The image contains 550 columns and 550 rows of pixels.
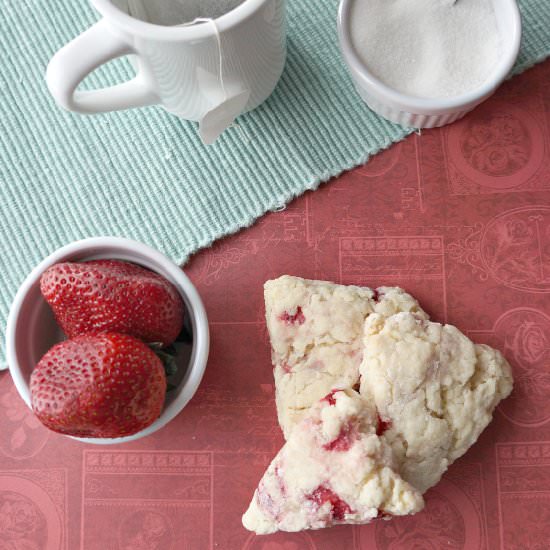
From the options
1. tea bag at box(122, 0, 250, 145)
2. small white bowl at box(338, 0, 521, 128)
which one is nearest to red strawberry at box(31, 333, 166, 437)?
tea bag at box(122, 0, 250, 145)

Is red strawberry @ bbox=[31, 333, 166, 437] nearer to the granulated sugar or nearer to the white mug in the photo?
the white mug

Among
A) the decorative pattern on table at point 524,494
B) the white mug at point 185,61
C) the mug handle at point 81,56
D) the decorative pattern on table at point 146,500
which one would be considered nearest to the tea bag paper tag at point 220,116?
the white mug at point 185,61

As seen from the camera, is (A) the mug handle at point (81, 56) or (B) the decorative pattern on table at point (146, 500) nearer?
(A) the mug handle at point (81, 56)

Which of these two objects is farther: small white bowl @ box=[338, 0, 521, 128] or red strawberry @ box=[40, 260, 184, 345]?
small white bowl @ box=[338, 0, 521, 128]

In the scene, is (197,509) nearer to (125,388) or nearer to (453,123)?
(125,388)

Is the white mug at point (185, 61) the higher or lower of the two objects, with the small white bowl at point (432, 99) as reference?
higher

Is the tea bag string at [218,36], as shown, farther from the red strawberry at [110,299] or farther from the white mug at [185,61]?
the red strawberry at [110,299]

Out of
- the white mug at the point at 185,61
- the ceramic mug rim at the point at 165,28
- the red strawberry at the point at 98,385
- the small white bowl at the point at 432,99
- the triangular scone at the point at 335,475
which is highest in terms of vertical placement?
the ceramic mug rim at the point at 165,28
